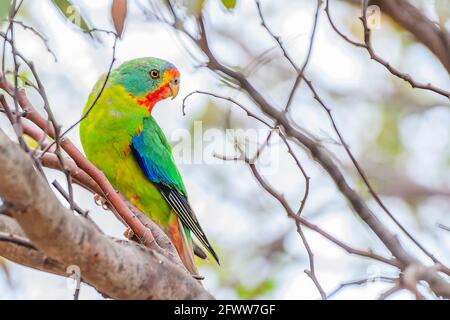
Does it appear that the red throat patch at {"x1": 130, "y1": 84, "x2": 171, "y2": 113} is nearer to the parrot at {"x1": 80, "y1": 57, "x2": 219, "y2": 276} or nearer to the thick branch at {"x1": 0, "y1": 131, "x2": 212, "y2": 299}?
the parrot at {"x1": 80, "y1": 57, "x2": 219, "y2": 276}

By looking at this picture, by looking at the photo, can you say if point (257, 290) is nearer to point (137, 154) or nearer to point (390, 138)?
point (137, 154)

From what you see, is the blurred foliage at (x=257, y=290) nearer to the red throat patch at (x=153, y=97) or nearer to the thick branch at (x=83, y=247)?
the red throat patch at (x=153, y=97)

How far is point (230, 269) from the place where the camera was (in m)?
6.20

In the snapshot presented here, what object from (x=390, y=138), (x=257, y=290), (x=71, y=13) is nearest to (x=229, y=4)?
(x=71, y=13)

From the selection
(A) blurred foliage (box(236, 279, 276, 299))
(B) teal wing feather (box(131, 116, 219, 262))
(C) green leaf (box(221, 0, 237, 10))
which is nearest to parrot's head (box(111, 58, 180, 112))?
(B) teal wing feather (box(131, 116, 219, 262))

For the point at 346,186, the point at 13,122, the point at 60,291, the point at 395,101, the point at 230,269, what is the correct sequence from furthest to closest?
the point at 395,101, the point at 230,269, the point at 60,291, the point at 346,186, the point at 13,122

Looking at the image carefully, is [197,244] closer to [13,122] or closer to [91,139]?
[91,139]

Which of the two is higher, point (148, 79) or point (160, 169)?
point (148, 79)

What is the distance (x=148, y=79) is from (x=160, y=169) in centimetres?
58

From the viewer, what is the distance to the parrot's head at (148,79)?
4172mm

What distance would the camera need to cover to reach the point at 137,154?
154 inches
